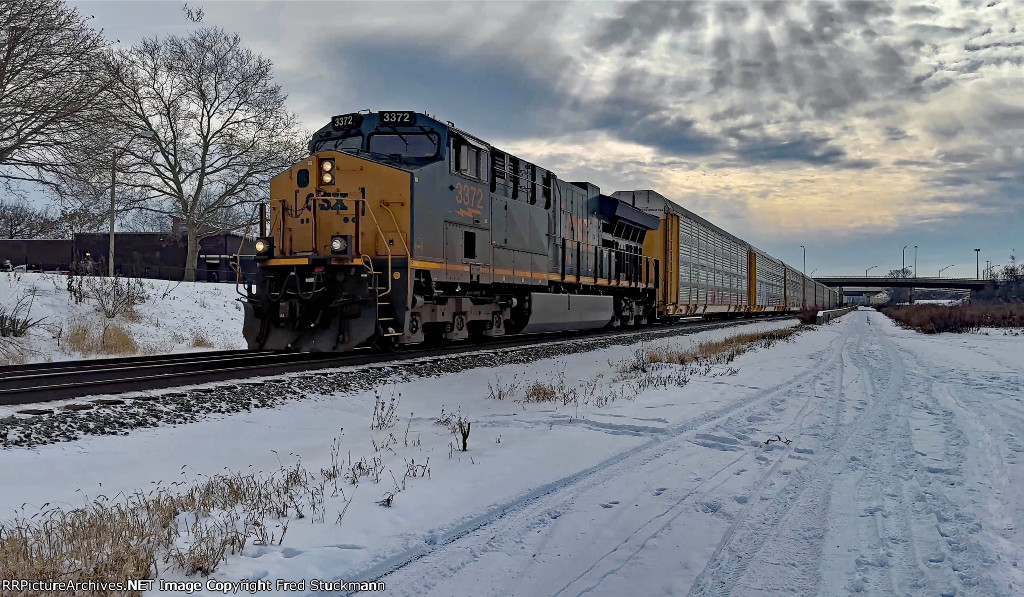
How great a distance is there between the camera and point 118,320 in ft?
51.6

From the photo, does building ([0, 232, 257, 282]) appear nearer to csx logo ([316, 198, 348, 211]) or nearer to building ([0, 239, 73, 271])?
building ([0, 239, 73, 271])

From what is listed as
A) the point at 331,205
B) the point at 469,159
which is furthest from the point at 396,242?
the point at 469,159

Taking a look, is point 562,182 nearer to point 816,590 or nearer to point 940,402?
point 940,402

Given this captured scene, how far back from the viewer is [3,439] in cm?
489

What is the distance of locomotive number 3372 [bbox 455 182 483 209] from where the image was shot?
1108cm

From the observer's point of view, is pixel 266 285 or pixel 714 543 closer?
pixel 714 543

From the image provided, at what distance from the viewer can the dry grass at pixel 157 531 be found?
281 centimetres

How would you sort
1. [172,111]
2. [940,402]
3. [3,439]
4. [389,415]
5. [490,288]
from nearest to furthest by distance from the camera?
1. [3,439]
2. [389,415]
3. [940,402]
4. [490,288]
5. [172,111]

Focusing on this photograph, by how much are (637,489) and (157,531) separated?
2.84 m

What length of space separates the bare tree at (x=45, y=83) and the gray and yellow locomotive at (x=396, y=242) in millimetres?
7244

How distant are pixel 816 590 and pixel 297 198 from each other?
9278mm

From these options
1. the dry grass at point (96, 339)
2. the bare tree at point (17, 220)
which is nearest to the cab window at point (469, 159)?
the dry grass at point (96, 339)

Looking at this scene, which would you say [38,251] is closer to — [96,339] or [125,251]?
[125,251]

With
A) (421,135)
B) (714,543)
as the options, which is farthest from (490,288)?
(714,543)
